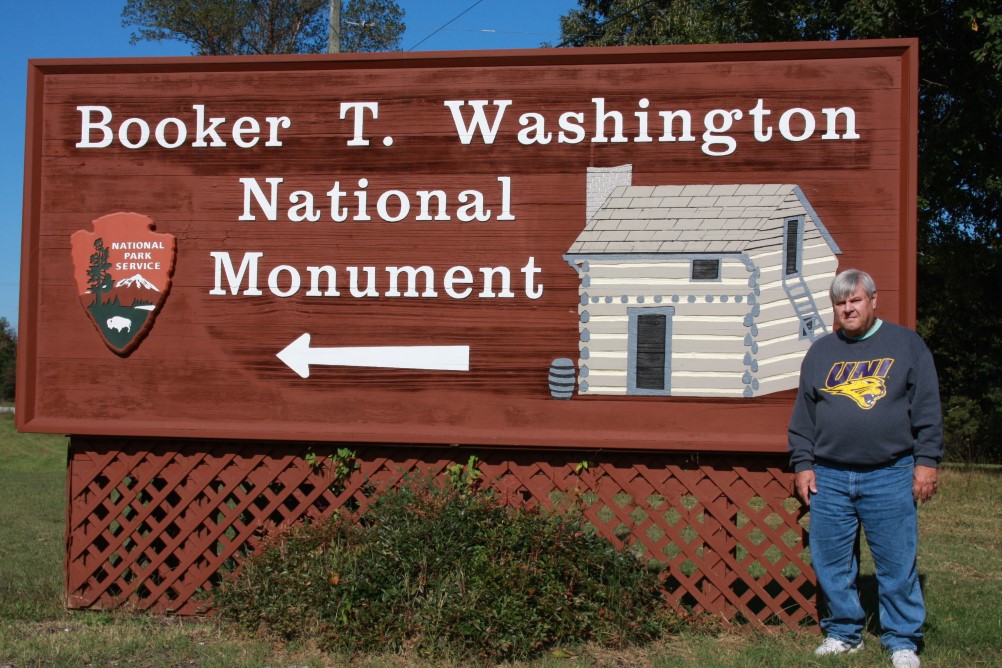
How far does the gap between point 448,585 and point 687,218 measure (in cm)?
233

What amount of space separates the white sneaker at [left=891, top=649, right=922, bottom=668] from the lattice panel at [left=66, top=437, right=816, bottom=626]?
83cm

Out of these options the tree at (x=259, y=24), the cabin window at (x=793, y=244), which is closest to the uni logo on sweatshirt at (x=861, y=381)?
the cabin window at (x=793, y=244)

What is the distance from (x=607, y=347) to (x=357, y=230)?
1566mm

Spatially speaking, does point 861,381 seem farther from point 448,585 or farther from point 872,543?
point 448,585

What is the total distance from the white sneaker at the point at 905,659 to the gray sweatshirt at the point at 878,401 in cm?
87

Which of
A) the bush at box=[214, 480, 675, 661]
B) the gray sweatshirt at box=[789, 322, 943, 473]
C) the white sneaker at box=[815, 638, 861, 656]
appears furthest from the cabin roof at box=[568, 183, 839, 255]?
the white sneaker at box=[815, 638, 861, 656]

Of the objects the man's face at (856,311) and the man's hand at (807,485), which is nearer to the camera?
the man's face at (856,311)

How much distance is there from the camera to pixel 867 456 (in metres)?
4.41

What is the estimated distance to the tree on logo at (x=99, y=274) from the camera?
18.2 ft

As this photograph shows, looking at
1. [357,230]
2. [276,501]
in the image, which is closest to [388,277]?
[357,230]

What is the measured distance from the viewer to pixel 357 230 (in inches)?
214

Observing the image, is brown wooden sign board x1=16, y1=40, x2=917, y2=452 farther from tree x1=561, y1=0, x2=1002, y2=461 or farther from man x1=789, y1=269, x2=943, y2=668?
tree x1=561, y1=0, x2=1002, y2=461

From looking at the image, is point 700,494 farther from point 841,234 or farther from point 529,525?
point 841,234

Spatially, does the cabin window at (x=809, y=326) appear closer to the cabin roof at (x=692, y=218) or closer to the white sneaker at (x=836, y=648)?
the cabin roof at (x=692, y=218)
